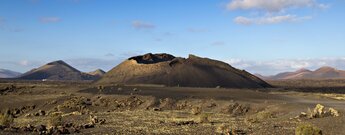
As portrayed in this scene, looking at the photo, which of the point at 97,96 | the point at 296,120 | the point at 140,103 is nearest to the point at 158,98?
the point at 140,103

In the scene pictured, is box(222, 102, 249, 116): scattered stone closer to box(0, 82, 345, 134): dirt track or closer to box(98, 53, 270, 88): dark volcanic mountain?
box(0, 82, 345, 134): dirt track

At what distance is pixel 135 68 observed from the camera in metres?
105

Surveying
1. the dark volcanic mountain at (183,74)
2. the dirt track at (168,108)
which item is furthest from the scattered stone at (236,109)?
the dark volcanic mountain at (183,74)

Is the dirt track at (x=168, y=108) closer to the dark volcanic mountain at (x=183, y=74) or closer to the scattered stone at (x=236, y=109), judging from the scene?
the scattered stone at (x=236, y=109)

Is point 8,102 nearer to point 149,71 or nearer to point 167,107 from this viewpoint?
point 167,107

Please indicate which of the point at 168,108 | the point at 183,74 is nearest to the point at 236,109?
the point at 168,108

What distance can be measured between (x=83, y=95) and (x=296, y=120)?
3020 cm

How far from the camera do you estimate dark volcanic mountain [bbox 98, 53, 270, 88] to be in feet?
302

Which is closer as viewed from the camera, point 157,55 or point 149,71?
point 149,71

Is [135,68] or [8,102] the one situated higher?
[135,68]

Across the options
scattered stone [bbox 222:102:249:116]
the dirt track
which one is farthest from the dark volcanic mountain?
scattered stone [bbox 222:102:249:116]

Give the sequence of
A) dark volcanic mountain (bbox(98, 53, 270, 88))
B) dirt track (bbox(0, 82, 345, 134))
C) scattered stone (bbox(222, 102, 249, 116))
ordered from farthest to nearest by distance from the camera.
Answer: dark volcanic mountain (bbox(98, 53, 270, 88)) < scattered stone (bbox(222, 102, 249, 116)) < dirt track (bbox(0, 82, 345, 134))

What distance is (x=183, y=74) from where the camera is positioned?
94.4 metres

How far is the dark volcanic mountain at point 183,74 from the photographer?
92.0 m
